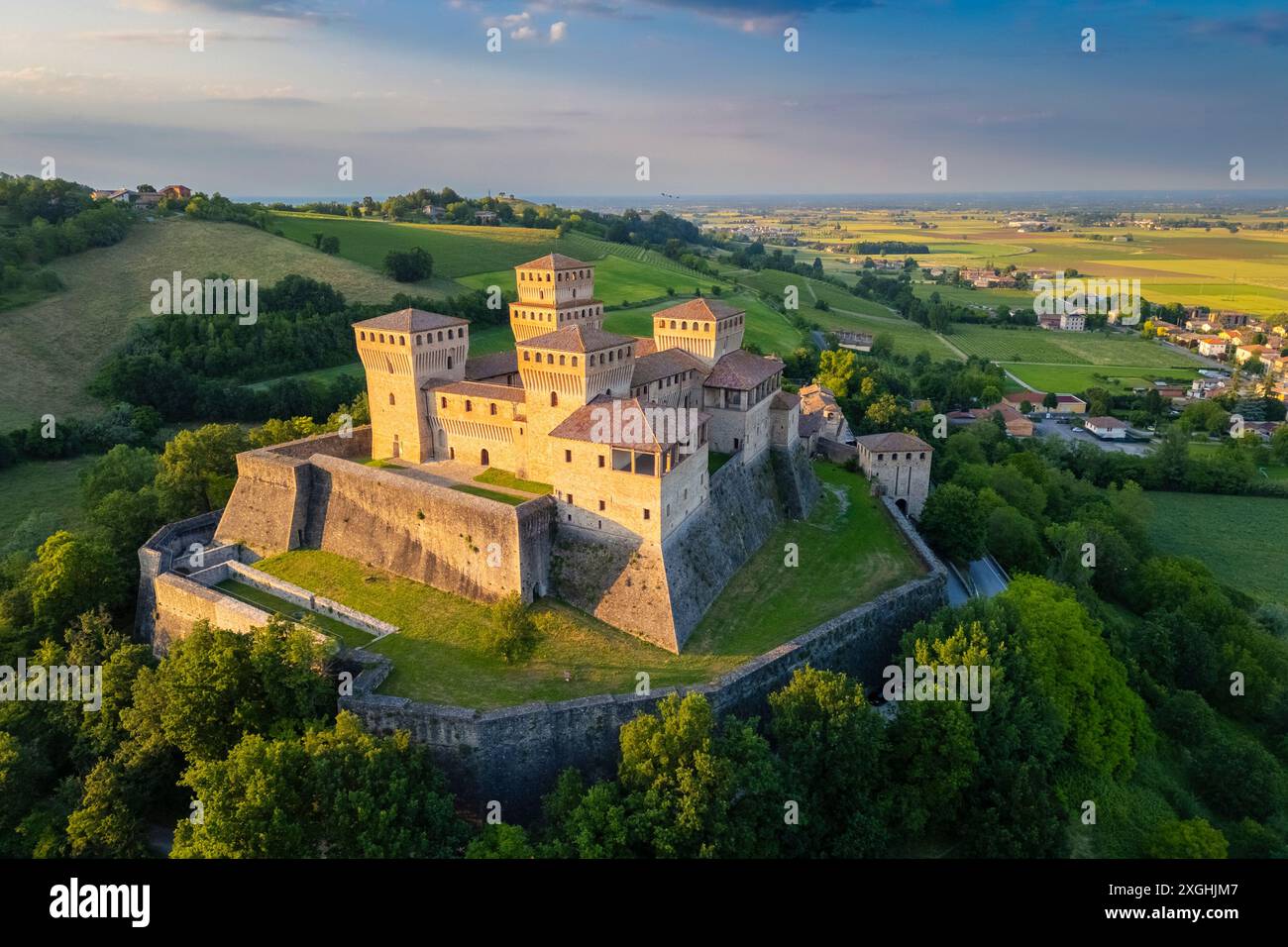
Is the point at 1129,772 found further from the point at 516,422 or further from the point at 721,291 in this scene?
the point at 721,291

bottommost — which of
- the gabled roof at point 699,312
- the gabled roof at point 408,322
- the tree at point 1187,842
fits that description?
the tree at point 1187,842

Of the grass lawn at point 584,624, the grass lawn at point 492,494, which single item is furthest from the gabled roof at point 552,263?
the grass lawn at point 584,624

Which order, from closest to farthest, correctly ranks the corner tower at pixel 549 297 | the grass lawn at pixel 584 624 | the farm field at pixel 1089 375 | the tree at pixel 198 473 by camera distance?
the grass lawn at pixel 584 624
the corner tower at pixel 549 297
the tree at pixel 198 473
the farm field at pixel 1089 375

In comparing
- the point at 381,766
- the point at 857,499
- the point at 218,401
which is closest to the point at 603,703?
the point at 381,766

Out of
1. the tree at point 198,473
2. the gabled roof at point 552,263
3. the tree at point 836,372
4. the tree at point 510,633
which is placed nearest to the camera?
the tree at point 510,633

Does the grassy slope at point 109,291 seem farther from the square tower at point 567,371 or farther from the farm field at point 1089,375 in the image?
the farm field at point 1089,375
